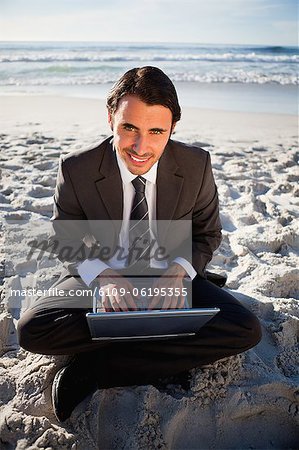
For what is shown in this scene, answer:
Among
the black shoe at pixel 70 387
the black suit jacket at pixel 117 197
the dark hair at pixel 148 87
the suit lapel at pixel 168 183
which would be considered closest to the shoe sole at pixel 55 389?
the black shoe at pixel 70 387

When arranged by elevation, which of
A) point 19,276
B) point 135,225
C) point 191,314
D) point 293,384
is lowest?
point 293,384

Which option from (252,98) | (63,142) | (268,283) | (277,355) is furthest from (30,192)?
(252,98)

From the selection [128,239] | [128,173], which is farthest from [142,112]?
[128,239]

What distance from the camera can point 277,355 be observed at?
223cm

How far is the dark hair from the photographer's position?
5.99 feet

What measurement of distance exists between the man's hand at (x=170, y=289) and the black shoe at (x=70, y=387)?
0.42 m

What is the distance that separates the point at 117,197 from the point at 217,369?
3.02ft

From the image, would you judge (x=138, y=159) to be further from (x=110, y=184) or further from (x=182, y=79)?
(x=182, y=79)

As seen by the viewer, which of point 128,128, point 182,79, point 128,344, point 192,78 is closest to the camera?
point 128,128

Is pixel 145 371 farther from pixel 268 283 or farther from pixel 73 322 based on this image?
pixel 268 283

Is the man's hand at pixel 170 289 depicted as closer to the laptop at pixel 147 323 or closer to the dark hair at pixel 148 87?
the laptop at pixel 147 323

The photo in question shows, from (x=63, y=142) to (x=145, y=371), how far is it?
13.7 feet

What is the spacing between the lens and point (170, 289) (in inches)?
79.1

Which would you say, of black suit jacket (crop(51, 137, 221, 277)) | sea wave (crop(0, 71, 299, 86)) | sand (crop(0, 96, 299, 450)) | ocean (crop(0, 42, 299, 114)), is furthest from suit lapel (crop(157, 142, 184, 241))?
sea wave (crop(0, 71, 299, 86))
